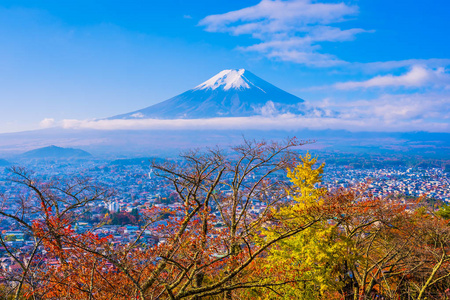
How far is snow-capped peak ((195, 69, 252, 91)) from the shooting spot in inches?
6594

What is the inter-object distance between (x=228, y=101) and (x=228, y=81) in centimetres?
2388

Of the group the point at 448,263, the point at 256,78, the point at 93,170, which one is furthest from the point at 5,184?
the point at 256,78

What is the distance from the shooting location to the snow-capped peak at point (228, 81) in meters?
168

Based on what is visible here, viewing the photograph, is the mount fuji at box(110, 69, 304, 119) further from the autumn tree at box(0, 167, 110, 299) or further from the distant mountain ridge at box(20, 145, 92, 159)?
the autumn tree at box(0, 167, 110, 299)

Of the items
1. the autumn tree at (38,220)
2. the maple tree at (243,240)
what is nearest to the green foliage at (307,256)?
the maple tree at (243,240)

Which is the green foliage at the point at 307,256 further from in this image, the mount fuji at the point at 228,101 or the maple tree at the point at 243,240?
the mount fuji at the point at 228,101

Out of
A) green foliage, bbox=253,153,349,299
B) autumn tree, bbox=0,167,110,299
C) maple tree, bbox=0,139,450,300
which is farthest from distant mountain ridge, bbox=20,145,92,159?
green foliage, bbox=253,153,349,299

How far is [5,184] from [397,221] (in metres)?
45.9

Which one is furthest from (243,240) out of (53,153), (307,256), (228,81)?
(228,81)

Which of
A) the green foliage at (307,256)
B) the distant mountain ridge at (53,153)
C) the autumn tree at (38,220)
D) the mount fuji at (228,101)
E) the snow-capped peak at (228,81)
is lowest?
the distant mountain ridge at (53,153)

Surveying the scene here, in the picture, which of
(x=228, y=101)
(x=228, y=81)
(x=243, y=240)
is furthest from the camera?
(x=228, y=81)

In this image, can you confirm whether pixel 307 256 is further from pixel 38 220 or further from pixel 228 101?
pixel 228 101

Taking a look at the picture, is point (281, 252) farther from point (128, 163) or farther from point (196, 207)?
point (128, 163)

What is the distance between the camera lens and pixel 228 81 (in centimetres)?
17225
